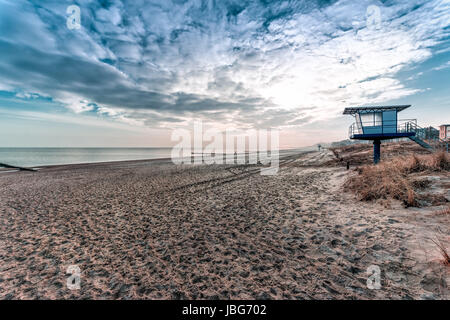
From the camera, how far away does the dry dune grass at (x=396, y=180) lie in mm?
7672

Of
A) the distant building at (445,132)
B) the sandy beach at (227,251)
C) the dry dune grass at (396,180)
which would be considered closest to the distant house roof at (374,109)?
the dry dune grass at (396,180)

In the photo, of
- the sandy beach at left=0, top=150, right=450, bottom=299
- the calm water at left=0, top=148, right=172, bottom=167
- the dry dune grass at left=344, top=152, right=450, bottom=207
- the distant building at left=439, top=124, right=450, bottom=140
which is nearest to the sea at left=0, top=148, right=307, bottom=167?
the calm water at left=0, top=148, right=172, bottom=167

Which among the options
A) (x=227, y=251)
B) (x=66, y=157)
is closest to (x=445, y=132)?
(x=227, y=251)

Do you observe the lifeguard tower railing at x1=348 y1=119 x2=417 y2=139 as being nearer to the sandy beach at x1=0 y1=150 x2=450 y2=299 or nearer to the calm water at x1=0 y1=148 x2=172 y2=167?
the sandy beach at x1=0 y1=150 x2=450 y2=299

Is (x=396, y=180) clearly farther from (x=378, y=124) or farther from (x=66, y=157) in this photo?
(x=66, y=157)

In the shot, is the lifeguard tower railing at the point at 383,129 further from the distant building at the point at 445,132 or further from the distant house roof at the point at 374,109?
the distant building at the point at 445,132

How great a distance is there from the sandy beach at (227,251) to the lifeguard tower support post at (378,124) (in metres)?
8.88

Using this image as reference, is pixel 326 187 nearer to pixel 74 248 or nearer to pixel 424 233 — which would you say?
pixel 424 233

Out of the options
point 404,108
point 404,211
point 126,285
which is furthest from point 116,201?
point 404,108

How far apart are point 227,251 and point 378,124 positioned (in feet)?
60.9

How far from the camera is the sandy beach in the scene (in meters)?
3.68

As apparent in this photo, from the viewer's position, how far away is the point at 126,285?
3.91 meters

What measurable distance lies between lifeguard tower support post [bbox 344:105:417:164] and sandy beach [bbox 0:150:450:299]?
29.1 feet

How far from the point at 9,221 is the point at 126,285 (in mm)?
8174
